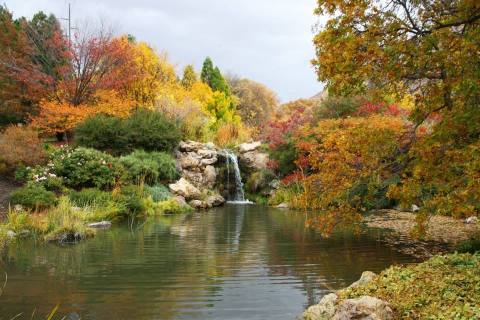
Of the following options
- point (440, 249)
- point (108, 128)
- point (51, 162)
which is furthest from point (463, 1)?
point (108, 128)

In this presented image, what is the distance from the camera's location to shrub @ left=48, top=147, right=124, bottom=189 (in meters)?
15.4

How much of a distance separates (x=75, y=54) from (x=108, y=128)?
4.15 m

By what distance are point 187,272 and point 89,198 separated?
7.69 metres

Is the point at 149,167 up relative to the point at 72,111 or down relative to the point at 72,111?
down

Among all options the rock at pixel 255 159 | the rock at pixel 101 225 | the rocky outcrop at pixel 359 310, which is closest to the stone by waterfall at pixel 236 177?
the rock at pixel 255 159

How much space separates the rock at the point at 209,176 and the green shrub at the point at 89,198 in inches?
242

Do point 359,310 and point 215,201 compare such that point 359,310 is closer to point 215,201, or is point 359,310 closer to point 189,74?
point 215,201

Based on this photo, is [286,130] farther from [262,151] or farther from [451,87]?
[451,87]

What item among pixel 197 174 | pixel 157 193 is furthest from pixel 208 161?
pixel 157 193

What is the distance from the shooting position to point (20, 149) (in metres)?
15.7

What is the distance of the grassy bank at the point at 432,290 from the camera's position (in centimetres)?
451

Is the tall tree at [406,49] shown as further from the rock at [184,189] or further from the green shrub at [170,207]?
the rock at [184,189]

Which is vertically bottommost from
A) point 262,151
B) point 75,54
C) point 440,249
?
point 440,249

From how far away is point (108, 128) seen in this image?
1850 cm
